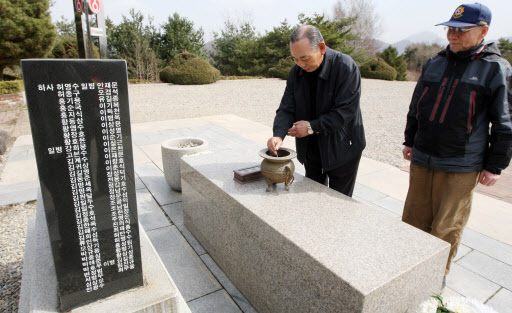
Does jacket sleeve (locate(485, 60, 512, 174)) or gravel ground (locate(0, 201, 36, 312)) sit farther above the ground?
jacket sleeve (locate(485, 60, 512, 174))

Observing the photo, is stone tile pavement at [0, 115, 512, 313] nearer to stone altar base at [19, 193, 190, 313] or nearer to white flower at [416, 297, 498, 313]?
stone altar base at [19, 193, 190, 313]

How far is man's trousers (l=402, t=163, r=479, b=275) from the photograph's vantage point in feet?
7.13

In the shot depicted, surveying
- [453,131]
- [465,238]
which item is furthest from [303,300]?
[465,238]

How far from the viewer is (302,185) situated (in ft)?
8.29

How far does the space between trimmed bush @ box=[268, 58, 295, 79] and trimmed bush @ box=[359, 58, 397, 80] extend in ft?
17.1

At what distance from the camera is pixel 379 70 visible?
2242 cm

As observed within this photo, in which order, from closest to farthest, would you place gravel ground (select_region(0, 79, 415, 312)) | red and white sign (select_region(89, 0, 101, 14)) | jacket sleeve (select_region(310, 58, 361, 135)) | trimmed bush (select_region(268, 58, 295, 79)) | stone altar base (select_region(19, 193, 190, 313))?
stone altar base (select_region(19, 193, 190, 313))
jacket sleeve (select_region(310, 58, 361, 135))
gravel ground (select_region(0, 79, 415, 312))
red and white sign (select_region(89, 0, 101, 14))
trimmed bush (select_region(268, 58, 295, 79))

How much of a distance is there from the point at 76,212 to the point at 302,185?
1569 mm

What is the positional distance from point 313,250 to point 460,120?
129cm

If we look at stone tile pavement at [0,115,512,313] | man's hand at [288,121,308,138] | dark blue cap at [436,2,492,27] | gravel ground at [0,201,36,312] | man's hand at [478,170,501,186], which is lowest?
gravel ground at [0,201,36,312]

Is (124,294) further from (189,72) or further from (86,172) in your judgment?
(189,72)

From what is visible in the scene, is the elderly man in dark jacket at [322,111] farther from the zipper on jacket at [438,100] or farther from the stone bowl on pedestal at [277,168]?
the zipper on jacket at [438,100]

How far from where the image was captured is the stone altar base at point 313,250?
60.4 inches

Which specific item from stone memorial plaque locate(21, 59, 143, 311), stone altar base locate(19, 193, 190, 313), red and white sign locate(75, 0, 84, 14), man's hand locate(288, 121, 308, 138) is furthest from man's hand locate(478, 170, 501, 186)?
red and white sign locate(75, 0, 84, 14)
